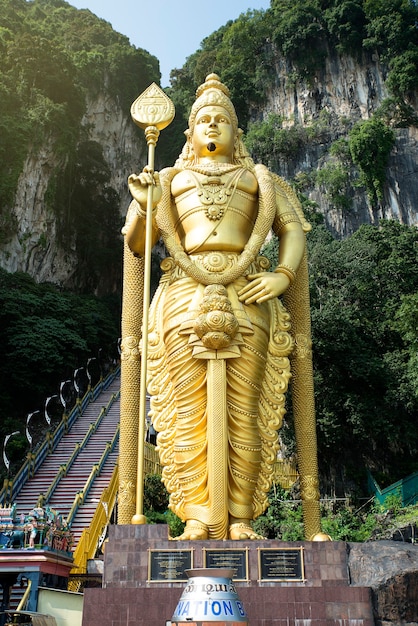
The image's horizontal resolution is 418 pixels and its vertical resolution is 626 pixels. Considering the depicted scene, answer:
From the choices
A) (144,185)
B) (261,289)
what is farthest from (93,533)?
(144,185)

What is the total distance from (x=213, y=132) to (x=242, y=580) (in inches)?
165

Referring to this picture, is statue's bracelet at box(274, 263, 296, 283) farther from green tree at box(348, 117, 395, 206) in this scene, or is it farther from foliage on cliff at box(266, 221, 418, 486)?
green tree at box(348, 117, 395, 206)

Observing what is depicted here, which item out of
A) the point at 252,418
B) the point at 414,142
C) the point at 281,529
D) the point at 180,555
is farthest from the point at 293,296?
the point at 414,142

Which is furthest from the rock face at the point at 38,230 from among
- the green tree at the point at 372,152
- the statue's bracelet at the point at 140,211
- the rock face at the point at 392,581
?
the rock face at the point at 392,581

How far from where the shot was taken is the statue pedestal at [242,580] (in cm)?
420

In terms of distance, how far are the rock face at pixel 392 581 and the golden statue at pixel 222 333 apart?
2.16ft

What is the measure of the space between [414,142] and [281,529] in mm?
22930

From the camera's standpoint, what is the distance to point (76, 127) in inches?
1046

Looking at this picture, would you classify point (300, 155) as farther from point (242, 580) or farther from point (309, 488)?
point (242, 580)

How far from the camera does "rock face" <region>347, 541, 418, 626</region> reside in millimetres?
4176

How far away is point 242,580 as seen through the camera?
4.55m

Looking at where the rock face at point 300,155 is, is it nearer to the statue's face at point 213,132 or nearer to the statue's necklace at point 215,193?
the statue's face at point 213,132

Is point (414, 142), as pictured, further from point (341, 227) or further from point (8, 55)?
point (8, 55)

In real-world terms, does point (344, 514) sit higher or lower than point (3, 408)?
lower
